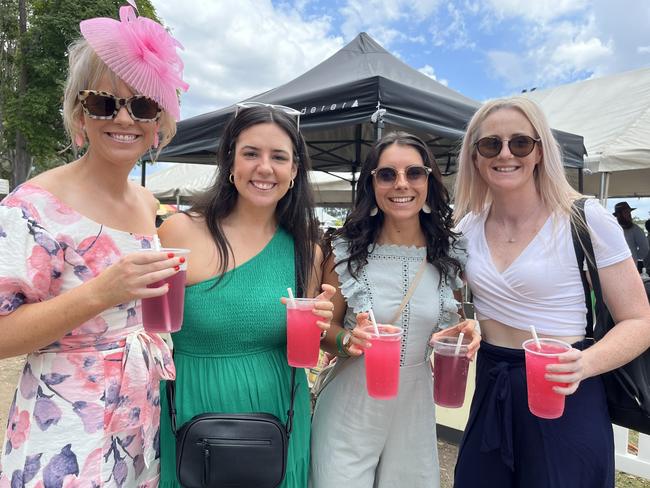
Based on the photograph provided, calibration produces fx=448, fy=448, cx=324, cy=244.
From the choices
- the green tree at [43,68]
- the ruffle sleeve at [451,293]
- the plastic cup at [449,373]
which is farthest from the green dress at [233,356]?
the green tree at [43,68]

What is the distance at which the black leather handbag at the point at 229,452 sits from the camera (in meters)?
1.50

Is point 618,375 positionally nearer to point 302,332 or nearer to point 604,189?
point 302,332

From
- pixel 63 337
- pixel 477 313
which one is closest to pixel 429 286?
pixel 477 313

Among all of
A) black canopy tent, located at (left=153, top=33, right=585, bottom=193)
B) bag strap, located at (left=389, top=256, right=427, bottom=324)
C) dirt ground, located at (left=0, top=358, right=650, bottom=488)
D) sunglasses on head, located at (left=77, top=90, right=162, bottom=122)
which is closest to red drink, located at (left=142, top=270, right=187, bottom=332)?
sunglasses on head, located at (left=77, top=90, right=162, bottom=122)

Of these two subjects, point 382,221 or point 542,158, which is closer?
point 542,158

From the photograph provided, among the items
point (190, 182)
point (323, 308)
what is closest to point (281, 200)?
point (323, 308)

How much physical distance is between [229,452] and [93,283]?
724 millimetres

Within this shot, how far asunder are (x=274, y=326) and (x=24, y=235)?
33.9 inches

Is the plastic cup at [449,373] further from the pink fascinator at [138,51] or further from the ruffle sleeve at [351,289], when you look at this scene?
the pink fascinator at [138,51]

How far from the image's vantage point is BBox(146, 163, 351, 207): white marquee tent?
10898 mm

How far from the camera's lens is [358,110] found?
3.79 m

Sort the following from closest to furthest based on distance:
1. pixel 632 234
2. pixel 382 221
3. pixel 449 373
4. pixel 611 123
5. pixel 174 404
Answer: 1. pixel 174 404
2. pixel 449 373
3. pixel 382 221
4. pixel 611 123
5. pixel 632 234

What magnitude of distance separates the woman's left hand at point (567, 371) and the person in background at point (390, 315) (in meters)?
0.31

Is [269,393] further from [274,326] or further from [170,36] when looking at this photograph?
[170,36]
